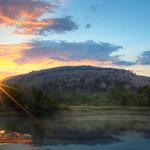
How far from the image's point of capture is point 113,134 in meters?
45.7

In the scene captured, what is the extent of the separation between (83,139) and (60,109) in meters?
70.1

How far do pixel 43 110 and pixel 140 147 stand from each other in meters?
68.3

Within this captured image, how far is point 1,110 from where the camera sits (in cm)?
9481

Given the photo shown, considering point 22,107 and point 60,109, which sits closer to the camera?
point 22,107

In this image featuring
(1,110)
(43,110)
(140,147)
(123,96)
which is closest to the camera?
(140,147)

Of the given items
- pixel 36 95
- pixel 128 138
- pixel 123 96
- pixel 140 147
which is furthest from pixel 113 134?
pixel 123 96

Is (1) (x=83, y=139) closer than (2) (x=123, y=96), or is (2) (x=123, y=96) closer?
(1) (x=83, y=139)

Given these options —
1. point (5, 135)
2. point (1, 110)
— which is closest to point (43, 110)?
point (1, 110)

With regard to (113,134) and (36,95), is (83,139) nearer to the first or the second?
(113,134)

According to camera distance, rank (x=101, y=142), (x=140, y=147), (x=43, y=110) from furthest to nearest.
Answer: (x=43, y=110), (x=101, y=142), (x=140, y=147)

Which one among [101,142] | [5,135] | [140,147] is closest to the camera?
[140,147]

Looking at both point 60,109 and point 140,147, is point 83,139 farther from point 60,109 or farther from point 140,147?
point 60,109

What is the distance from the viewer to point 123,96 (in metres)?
144

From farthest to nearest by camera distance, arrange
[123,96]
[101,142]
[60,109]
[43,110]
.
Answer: [123,96] < [60,109] < [43,110] < [101,142]
